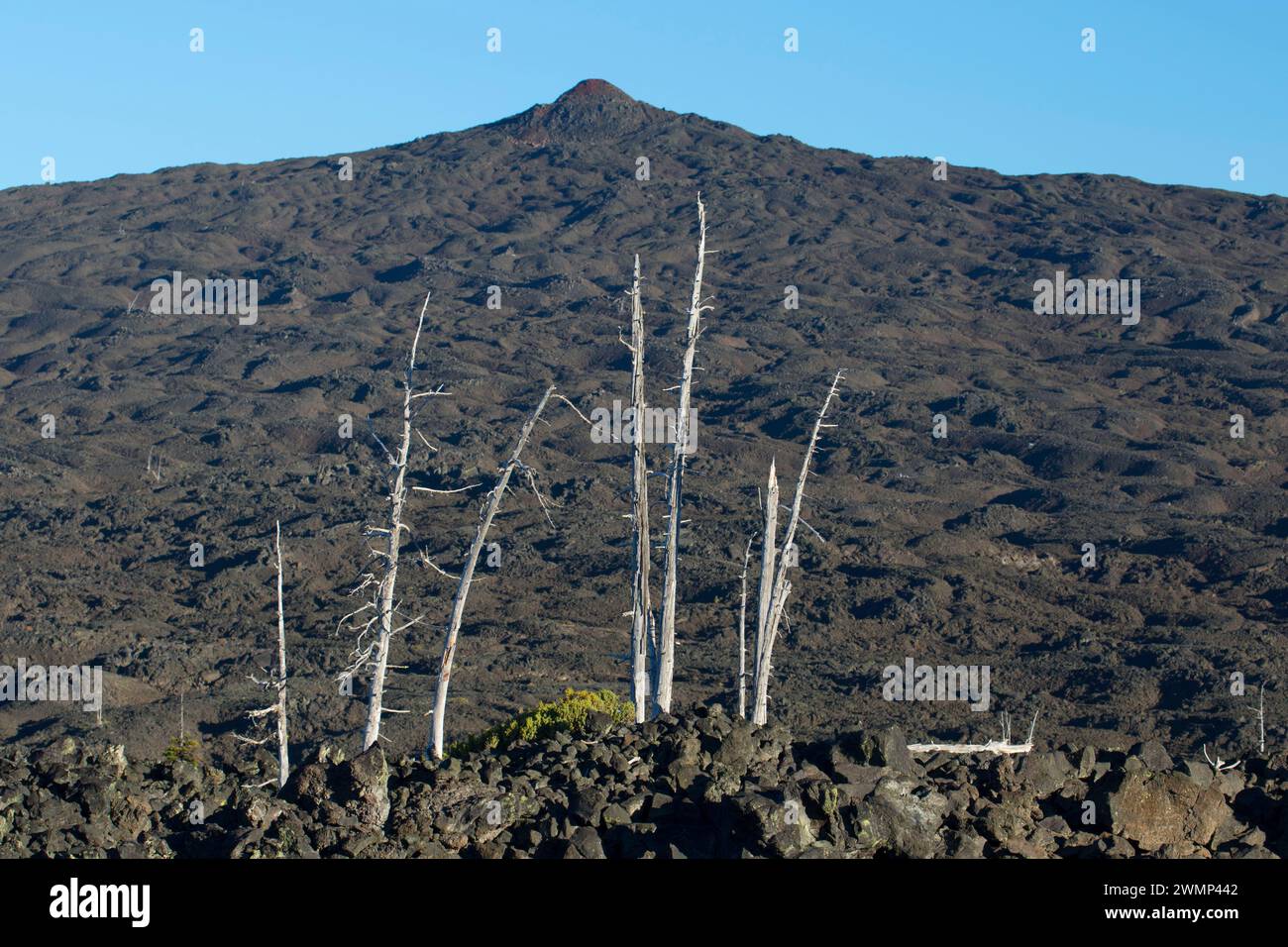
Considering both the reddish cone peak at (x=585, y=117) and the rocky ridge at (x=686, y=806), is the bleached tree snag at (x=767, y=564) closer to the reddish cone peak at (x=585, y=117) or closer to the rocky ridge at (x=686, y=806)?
the rocky ridge at (x=686, y=806)

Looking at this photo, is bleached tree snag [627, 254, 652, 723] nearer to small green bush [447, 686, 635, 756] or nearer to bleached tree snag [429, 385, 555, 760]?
small green bush [447, 686, 635, 756]

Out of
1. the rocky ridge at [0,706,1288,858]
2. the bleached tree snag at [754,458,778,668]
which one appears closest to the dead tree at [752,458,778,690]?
the bleached tree snag at [754,458,778,668]

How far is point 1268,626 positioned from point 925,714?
15.0 metres

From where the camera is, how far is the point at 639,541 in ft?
60.6

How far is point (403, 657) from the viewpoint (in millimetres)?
41219

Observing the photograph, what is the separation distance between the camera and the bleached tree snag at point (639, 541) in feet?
59.2

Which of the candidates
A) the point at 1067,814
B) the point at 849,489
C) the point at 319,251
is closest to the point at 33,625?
the point at 849,489

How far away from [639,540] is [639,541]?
20mm

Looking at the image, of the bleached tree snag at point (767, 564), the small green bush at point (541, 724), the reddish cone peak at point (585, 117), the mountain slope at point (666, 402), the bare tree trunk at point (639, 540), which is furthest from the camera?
the reddish cone peak at point (585, 117)

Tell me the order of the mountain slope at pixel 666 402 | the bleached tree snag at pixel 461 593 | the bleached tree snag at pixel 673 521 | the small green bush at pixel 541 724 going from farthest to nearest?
the mountain slope at pixel 666 402
the bleached tree snag at pixel 673 521
the small green bush at pixel 541 724
the bleached tree snag at pixel 461 593

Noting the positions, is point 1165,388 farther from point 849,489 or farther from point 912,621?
point 912,621

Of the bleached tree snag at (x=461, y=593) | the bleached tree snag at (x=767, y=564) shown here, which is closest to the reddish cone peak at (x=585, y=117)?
the bleached tree snag at (x=767, y=564)

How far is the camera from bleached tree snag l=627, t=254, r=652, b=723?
1806 centimetres

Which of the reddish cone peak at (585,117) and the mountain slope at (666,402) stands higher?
the reddish cone peak at (585,117)
